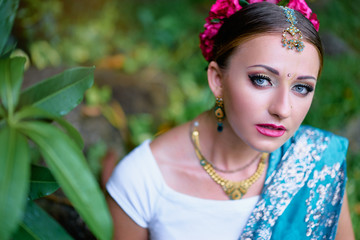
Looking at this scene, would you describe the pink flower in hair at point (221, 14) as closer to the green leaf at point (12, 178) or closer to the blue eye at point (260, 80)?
the blue eye at point (260, 80)

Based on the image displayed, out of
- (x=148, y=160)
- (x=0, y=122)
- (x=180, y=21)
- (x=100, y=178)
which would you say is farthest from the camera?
(x=180, y=21)

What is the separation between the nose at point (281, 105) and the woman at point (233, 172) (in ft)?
0.18

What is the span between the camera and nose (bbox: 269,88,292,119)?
47.3 inches

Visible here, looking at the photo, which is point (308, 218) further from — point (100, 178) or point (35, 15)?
point (35, 15)

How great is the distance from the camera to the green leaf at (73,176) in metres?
0.67

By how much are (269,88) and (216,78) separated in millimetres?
239

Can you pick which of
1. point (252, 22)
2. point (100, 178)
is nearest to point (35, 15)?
point (100, 178)

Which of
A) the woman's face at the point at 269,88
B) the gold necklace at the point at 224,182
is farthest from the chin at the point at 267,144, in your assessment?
the gold necklace at the point at 224,182

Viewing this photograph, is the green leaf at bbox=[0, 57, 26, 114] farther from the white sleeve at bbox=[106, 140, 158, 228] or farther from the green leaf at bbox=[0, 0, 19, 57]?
the white sleeve at bbox=[106, 140, 158, 228]

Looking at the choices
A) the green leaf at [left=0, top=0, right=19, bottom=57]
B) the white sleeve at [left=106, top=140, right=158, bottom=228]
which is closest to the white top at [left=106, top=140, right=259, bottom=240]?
the white sleeve at [left=106, top=140, right=158, bottom=228]

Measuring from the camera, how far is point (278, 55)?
1199 millimetres

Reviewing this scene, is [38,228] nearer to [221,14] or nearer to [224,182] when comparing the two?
[224,182]

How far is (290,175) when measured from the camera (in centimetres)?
158

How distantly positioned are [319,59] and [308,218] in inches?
27.8
